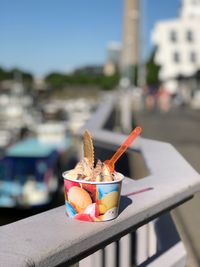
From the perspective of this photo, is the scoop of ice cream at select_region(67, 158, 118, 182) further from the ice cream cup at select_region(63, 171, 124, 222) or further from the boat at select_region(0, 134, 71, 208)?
the boat at select_region(0, 134, 71, 208)

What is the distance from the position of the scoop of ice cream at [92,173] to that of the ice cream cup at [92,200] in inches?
1.7

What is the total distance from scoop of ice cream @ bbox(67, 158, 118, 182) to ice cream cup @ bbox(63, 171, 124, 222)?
4cm

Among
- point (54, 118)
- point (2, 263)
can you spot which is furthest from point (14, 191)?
point (54, 118)

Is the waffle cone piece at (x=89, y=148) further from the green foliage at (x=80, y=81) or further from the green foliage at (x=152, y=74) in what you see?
the green foliage at (x=80, y=81)

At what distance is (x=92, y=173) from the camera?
194 cm

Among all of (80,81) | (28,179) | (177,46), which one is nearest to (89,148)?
(28,179)

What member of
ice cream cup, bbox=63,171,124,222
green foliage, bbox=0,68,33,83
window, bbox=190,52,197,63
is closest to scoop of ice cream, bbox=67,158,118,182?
ice cream cup, bbox=63,171,124,222

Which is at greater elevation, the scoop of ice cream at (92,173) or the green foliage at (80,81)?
the scoop of ice cream at (92,173)

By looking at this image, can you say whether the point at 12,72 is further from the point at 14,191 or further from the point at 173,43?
the point at 14,191

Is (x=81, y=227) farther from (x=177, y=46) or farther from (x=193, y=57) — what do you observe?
(x=193, y=57)

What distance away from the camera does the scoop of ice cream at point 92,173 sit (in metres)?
1.90

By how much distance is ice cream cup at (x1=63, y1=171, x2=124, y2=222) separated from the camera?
184 cm

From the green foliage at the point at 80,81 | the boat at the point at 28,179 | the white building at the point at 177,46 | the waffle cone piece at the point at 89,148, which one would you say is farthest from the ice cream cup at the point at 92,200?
the green foliage at the point at 80,81

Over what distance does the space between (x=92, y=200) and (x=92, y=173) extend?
0.14 metres
